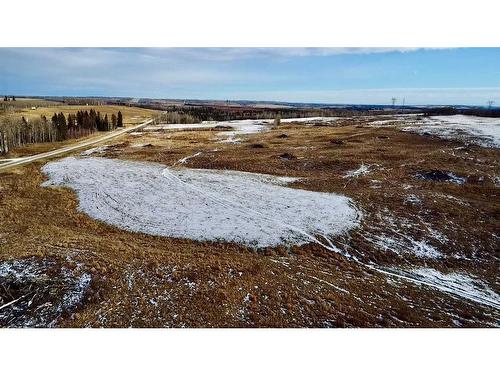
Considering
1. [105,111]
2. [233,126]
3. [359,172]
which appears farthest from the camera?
[233,126]

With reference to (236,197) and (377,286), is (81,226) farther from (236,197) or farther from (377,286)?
(377,286)

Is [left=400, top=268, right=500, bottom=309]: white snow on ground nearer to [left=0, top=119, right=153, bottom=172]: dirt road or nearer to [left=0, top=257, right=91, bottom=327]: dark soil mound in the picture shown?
[left=0, top=257, right=91, bottom=327]: dark soil mound

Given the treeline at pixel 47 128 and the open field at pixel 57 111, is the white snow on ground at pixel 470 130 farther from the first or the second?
the treeline at pixel 47 128

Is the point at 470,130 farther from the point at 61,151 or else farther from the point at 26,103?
the point at 26,103

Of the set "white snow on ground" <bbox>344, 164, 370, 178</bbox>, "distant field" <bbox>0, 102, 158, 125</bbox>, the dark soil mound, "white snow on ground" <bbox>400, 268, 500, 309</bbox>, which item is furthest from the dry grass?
"white snow on ground" <bbox>400, 268, 500, 309</bbox>

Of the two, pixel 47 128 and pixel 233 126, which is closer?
pixel 47 128

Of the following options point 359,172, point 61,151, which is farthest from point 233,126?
point 61,151

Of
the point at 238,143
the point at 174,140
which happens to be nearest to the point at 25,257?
the point at 174,140
